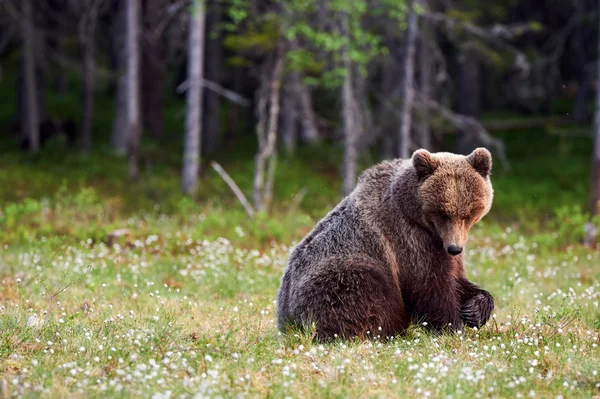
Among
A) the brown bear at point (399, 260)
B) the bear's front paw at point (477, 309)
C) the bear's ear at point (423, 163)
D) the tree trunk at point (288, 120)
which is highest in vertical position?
the bear's ear at point (423, 163)

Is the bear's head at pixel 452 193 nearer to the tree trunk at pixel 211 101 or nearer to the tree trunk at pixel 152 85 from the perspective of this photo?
the tree trunk at pixel 211 101

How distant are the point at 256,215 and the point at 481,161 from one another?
909 cm

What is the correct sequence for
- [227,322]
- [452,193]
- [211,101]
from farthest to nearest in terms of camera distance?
[211,101] → [227,322] → [452,193]

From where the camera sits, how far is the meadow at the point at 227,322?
17.5ft

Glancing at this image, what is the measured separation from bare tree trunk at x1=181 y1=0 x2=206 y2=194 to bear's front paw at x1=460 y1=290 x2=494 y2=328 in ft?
49.9

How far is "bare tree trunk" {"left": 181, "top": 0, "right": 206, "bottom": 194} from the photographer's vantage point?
21.4 meters

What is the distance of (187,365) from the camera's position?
5582mm

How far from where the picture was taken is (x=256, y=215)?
15.6 metres

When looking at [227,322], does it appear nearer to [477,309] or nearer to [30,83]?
[477,309]

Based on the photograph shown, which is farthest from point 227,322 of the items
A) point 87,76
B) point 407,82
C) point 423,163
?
point 87,76

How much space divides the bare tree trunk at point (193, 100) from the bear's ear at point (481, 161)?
49.1ft

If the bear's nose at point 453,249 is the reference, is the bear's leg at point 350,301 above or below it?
below

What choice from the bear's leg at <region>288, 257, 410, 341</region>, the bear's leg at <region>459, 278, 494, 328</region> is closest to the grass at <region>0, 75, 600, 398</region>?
the bear's leg at <region>459, 278, 494, 328</region>

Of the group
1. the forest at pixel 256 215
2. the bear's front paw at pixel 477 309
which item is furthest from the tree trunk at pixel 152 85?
the bear's front paw at pixel 477 309
